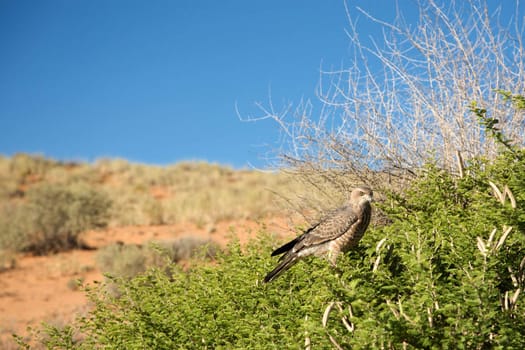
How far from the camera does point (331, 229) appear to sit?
5.50 m

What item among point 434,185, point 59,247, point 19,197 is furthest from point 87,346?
point 19,197

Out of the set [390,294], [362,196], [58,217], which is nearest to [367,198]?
[362,196]

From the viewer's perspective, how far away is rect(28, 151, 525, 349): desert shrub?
3457 millimetres

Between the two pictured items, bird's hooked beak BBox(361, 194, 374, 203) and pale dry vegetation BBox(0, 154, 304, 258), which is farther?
pale dry vegetation BBox(0, 154, 304, 258)

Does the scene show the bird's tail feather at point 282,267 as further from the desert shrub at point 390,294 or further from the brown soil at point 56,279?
the brown soil at point 56,279

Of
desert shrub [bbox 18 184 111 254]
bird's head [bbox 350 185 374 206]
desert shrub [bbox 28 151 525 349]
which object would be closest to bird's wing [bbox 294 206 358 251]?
Result: bird's head [bbox 350 185 374 206]

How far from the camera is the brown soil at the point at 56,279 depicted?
1277cm

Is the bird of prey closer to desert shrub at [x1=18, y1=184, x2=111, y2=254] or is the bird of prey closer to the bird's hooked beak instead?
the bird's hooked beak

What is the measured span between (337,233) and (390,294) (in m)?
1.26

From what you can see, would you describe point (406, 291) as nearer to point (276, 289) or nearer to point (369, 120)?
point (276, 289)

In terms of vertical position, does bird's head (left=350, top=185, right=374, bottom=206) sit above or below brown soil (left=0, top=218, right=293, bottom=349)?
below

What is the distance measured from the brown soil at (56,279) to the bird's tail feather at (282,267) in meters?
5.06

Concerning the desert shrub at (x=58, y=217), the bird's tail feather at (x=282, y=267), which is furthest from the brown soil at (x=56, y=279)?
the bird's tail feather at (x=282, y=267)

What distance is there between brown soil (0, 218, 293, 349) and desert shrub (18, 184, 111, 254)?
504 mm
